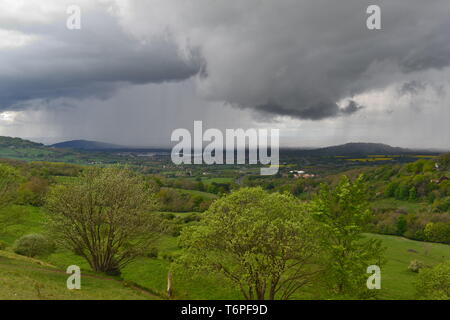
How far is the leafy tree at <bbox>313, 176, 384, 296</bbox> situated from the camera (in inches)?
1313

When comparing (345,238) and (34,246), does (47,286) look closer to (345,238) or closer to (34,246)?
(34,246)

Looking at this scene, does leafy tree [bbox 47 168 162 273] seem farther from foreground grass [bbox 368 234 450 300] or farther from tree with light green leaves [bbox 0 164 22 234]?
foreground grass [bbox 368 234 450 300]

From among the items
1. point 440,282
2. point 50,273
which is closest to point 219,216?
point 50,273

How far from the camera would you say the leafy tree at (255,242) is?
1266 inches

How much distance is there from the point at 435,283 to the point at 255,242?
81.8 feet

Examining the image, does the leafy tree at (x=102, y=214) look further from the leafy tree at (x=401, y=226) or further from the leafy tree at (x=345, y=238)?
the leafy tree at (x=401, y=226)

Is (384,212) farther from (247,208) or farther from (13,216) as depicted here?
(13,216)

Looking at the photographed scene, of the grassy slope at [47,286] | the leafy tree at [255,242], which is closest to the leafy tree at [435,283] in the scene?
the leafy tree at [255,242]

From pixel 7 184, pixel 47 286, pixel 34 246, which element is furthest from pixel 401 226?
pixel 7 184

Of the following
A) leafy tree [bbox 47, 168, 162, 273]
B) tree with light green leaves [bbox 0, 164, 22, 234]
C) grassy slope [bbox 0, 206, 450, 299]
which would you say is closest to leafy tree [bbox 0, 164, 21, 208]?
tree with light green leaves [bbox 0, 164, 22, 234]

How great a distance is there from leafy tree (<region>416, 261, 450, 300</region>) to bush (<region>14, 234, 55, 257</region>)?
59050 mm

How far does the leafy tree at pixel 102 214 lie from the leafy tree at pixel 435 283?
39.7 meters

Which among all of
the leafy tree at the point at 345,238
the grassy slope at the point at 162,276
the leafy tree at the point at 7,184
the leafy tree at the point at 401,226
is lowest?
the leafy tree at the point at 401,226

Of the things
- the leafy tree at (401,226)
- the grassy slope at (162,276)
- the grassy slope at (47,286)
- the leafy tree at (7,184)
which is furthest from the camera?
the leafy tree at (401,226)
